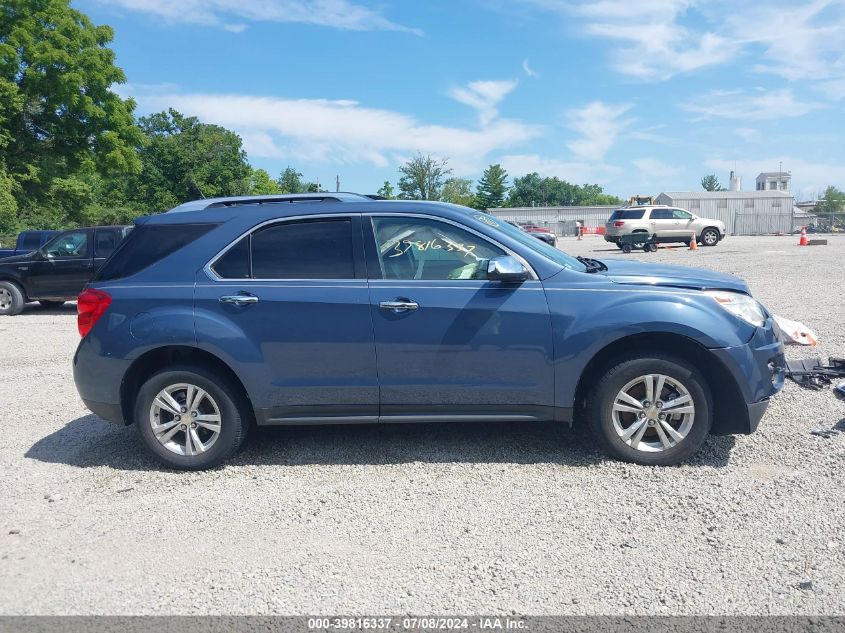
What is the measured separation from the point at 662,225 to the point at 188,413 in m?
29.7

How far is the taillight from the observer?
4.90m

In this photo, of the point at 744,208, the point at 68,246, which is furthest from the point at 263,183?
the point at 68,246

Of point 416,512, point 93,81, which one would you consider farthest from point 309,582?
point 93,81

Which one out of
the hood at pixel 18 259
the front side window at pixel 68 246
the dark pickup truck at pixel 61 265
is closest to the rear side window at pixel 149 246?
the dark pickup truck at pixel 61 265

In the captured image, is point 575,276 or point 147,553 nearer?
point 147,553

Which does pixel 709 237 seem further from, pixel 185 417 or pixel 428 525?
pixel 428 525

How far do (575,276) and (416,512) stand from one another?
1897 mm

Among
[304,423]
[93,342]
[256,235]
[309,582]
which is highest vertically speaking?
[256,235]

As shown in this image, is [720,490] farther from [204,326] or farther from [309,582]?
[204,326]

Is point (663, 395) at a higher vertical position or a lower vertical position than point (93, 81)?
lower

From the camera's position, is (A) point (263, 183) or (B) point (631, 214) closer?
(B) point (631, 214)

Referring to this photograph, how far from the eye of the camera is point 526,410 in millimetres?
4668

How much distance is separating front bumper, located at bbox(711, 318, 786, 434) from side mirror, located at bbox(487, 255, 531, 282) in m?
1.35

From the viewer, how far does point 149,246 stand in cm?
503
